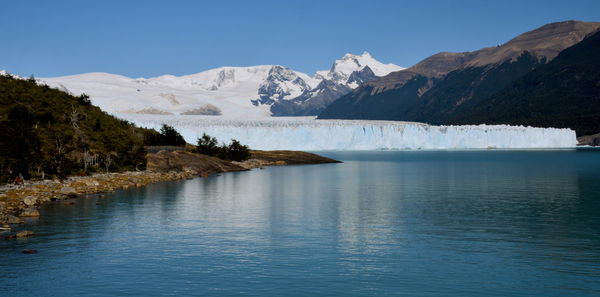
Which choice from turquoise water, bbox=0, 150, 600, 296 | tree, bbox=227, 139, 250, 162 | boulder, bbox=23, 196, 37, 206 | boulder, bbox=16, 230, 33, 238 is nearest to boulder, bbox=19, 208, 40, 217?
turquoise water, bbox=0, 150, 600, 296

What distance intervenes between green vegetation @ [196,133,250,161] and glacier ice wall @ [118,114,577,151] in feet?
96.1

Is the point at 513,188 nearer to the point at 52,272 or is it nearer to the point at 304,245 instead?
the point at 304,245

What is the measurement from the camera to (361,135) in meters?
139

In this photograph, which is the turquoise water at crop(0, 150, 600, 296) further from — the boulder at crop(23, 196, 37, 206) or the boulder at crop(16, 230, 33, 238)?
the boulder at crop(23, 196, 37, 206)

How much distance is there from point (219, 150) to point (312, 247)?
64323 mm

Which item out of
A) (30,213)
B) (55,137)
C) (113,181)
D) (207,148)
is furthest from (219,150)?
(30,213)

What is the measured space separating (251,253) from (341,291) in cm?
592

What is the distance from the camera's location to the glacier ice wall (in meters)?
126

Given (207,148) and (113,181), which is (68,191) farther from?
(207,148)

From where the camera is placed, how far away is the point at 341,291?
16969 millimetres

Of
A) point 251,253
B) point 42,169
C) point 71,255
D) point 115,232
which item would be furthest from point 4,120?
point 251,253

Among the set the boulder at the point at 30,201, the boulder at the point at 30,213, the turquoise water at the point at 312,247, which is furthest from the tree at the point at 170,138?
the boulder at the point at 30,213

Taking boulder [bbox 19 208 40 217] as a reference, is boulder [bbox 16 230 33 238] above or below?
below

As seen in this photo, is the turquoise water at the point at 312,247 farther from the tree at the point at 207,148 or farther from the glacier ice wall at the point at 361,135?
the glacier ice wall at the point at 361,135
